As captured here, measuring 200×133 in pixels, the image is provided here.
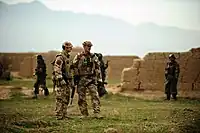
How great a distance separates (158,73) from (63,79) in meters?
6.76

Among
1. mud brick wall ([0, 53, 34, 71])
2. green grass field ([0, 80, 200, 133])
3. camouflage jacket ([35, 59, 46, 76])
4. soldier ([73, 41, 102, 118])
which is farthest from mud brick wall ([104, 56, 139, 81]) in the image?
soldier ([73, 41, 102, 118])

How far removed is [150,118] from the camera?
960cm

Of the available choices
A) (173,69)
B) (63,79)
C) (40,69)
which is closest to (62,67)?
(63,79)

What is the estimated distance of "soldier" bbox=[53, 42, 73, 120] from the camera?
9.30m

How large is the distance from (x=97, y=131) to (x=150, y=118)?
86.5 inches

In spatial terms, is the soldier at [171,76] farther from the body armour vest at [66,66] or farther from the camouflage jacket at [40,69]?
the body armour vest at [66,66]

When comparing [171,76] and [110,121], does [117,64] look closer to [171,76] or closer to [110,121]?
[171,76]

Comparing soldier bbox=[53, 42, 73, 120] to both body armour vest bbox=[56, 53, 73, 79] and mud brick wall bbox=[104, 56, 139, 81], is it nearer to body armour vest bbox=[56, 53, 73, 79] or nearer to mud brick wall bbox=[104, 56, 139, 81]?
body armour vest bbox=[56, 53, 73, 79]

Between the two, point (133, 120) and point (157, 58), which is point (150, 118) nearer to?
point (133, 120)

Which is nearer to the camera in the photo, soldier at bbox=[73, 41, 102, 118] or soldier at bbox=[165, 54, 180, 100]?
soldier at bbox=[73, 41, 102, 118]

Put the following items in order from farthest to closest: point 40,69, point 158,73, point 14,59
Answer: point 14,59, point 158,73, point 40,69

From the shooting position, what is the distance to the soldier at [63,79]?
30.5ft

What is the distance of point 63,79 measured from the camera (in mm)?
9352

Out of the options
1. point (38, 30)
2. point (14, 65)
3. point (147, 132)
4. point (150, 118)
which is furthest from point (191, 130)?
point (14, 65)
